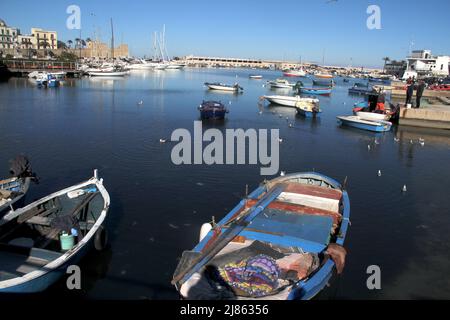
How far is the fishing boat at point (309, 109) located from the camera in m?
48.2

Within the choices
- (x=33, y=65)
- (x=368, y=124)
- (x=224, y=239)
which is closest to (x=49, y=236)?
(x=224, y=239)

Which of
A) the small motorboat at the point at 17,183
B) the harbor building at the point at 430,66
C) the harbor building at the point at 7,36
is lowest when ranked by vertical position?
the small motorboat at the point at 17,183

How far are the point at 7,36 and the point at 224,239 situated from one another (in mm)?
154902

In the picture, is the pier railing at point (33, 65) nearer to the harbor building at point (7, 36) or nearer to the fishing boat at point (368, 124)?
the harbor building at point (7, 36)

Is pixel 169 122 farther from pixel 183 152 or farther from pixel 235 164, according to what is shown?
pixel 235 164

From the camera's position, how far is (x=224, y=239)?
10062 millimetres

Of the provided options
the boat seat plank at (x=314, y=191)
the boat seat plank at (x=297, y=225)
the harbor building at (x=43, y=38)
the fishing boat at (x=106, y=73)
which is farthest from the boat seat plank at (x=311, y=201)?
the harbor building at (x=43, y=38)

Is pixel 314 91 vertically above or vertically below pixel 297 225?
above

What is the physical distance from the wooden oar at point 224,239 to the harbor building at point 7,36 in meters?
151

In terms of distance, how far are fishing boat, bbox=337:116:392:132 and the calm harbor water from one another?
116cm

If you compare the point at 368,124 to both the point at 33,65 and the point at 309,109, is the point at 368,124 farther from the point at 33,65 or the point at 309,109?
the point at 33,65

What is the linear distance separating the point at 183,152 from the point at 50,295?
1767 cm

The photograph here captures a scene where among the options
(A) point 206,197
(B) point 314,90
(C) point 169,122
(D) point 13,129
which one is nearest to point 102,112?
(C) point 169,122

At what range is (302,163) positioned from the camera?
26500mm
